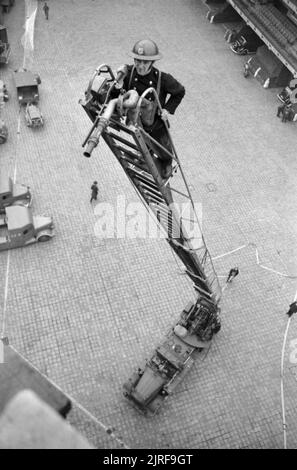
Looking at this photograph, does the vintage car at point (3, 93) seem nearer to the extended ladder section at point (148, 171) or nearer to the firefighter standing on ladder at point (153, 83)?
the extended ladder section at point (148, 171)

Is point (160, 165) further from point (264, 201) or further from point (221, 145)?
point (221, 145)

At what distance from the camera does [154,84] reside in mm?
11570

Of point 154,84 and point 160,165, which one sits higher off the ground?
point 154,84

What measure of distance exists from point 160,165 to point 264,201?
50.0ft

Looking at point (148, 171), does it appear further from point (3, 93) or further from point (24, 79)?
point (3, 93)

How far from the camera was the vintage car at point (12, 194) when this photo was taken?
22.9 meters

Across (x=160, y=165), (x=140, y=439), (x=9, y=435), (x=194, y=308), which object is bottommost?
(x=140, y=439)

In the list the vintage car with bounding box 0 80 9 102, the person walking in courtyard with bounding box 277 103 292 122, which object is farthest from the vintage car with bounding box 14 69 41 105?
the person walking in courtyard with bounding box 277 103 292 122

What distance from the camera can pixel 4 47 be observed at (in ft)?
105

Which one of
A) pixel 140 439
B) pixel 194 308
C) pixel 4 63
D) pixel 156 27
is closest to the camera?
pixel 140 439

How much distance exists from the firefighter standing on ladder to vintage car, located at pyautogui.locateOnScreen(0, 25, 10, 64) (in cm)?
2417

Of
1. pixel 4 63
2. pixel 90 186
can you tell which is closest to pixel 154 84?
pixel 90 186

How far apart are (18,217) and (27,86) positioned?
11579 millimetres

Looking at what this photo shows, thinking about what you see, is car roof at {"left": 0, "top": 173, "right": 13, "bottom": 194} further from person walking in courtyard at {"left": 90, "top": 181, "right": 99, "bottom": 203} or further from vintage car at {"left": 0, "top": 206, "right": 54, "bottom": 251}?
person walking in courtyard at {"left": 90, "top": 181, "right": 99, "bottom": 203}
